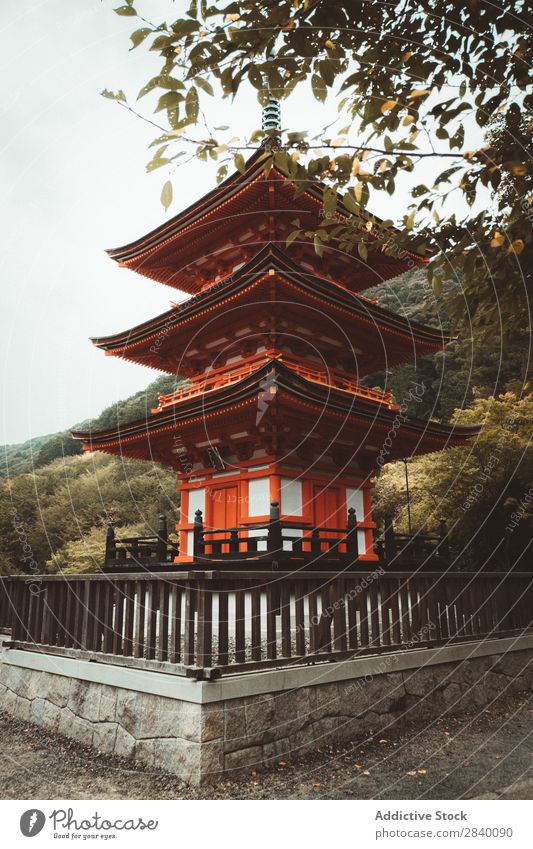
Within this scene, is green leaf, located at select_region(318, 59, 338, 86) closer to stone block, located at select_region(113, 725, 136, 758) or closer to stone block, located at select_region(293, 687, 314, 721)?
stone block, located at select_region(293, 687, 314, 721)

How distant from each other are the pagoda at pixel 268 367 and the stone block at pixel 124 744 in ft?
16.5

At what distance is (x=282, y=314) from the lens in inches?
428

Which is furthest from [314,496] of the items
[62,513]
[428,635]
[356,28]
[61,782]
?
[62,513]

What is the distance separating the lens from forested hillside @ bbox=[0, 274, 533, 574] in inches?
596

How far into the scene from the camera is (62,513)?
1267 inches

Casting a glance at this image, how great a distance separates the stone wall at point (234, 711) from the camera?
399cm

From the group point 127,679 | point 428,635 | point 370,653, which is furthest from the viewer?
point 428,635

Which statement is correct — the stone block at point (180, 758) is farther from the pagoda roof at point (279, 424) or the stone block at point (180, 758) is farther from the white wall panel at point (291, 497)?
the white wall panel at point (291, 497)

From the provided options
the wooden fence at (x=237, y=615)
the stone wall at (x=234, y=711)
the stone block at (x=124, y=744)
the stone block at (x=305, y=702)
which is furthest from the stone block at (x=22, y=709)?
the stone block at (x=305, y=702)

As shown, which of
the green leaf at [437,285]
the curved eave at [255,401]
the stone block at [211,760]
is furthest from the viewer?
the curved eave at [255,401]

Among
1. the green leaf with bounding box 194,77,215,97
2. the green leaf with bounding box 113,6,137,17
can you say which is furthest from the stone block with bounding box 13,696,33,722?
the green leaf with bounding box 113,6,137,17

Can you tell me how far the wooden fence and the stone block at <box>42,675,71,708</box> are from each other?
0.88 feet
